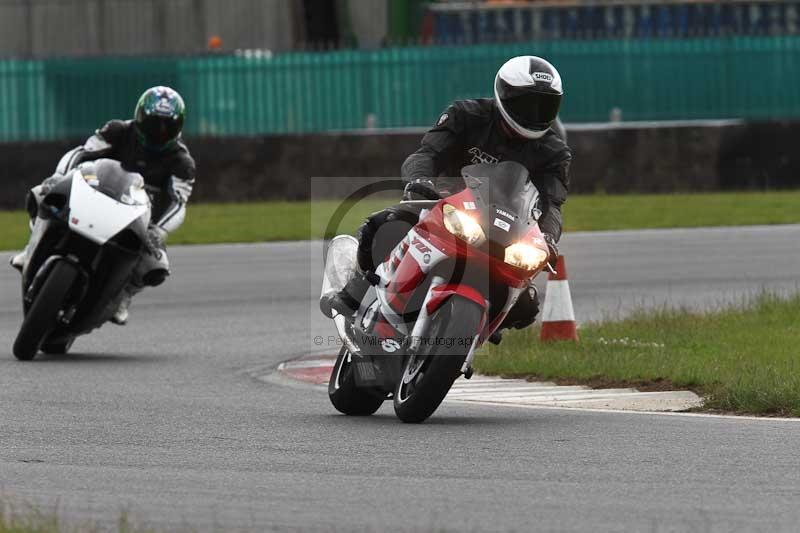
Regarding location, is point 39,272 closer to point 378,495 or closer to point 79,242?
point 79,242

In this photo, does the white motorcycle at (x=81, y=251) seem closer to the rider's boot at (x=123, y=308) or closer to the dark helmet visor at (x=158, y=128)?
the rider's boot at (x=123, y=308)

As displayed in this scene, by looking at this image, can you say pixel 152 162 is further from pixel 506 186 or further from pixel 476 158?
pixel 506 186

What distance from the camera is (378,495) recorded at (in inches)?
272

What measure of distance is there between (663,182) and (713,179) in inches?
28.5

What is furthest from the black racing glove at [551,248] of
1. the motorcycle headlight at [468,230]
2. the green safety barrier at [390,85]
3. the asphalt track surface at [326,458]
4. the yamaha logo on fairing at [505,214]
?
the green safety barrier at [390,85]

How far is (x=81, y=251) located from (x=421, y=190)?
4053mm

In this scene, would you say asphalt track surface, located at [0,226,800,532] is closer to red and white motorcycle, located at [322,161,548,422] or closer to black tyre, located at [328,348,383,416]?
black tyre, located at [328,348,383,416]

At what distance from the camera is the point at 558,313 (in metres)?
12.5

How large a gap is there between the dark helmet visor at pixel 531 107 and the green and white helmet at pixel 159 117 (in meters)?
4.30

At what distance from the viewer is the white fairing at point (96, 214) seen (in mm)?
12305

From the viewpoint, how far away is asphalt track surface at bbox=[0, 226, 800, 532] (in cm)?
649

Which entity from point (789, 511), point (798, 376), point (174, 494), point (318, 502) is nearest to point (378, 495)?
point (318, 502)

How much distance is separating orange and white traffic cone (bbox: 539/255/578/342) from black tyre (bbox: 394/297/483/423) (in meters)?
3.51

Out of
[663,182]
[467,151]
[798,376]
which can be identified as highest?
[467,151]
